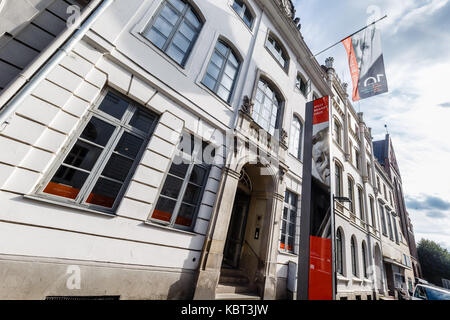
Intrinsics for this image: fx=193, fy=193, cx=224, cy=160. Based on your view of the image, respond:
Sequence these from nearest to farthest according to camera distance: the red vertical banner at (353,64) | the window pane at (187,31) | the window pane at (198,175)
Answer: the window pane at (198,175) < the window pane at (187,31) < the red vertical banner at (353,64)

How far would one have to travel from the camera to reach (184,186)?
201 inches

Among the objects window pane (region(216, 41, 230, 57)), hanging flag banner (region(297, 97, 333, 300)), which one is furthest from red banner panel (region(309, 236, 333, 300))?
window pane (region(216, 41, 230, 57))

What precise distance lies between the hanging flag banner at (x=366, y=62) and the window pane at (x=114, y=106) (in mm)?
10367

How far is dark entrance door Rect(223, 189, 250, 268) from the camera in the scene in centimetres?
729

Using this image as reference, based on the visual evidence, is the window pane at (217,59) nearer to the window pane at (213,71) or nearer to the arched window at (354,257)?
the window pane at (213,71)

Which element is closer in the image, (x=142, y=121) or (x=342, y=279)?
(x=142, y=121)

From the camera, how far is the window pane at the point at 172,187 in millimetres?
4836

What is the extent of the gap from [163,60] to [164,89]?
843mm

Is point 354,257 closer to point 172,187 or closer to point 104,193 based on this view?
point 172,187

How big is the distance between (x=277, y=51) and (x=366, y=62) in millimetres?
4444

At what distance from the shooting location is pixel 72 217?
3.43 metres

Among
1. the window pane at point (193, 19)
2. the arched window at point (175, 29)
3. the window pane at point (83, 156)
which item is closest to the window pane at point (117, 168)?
the window pane at point (83, 156)

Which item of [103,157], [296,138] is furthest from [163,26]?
[296,138]

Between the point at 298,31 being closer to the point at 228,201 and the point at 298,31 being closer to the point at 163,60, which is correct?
the point at 163,60
